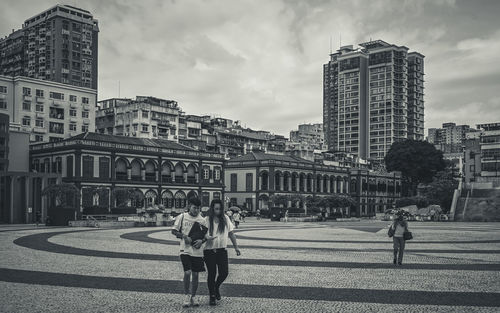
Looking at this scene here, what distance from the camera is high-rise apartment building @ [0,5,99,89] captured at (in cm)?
10850

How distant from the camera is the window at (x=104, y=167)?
65.7 metres

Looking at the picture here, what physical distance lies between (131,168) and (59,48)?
167 ft

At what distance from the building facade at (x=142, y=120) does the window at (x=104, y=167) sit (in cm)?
2975

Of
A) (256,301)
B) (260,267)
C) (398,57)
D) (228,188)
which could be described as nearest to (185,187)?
(228,188)

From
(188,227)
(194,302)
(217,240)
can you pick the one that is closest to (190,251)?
(188,227)

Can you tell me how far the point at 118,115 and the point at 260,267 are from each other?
8615cm

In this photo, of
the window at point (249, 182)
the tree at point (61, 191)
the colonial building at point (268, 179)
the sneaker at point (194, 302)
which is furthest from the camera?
the window at point (249, 182)

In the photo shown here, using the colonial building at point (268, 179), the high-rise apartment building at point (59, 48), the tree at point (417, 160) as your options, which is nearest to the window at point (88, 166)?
the colonial building at point (268, 179)

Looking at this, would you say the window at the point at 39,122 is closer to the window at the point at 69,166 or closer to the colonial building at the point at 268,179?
the window at the point at 69,166

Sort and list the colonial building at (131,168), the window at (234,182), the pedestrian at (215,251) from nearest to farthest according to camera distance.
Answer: the pedestrian at (215,251)
the colonial building at (131,168)
the window at (234,182)

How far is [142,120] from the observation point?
96062mm

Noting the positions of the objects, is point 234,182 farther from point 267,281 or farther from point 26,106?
point 267,281

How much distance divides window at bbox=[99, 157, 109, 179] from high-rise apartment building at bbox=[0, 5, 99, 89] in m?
48.5

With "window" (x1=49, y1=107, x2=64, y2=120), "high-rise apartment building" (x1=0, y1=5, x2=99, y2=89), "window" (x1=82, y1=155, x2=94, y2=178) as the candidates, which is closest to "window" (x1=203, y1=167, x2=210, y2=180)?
"window" (x1=82, y1=155, x2=94, y2=178)
